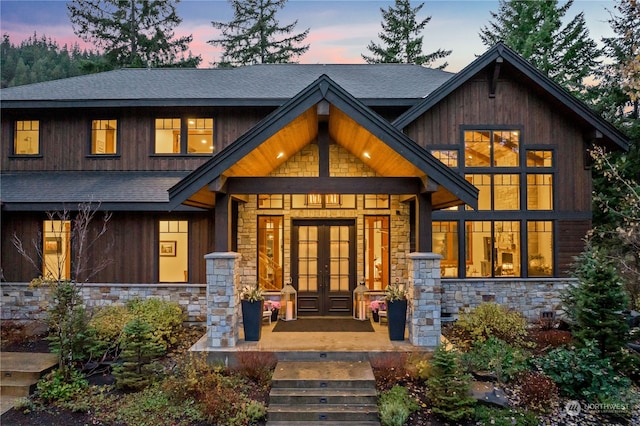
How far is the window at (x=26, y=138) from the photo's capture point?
35.8 ft

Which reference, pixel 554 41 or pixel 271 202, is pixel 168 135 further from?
pixel 554 41

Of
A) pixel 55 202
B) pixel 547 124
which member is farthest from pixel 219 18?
pixel 547 124

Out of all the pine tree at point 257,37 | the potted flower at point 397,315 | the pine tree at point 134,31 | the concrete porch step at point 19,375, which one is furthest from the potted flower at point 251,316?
the pine tree at point 257,37

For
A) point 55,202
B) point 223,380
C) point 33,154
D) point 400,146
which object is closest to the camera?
point 223,380

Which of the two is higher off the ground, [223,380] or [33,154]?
[33,154]

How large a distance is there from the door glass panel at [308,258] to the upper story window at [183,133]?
3.97 meters

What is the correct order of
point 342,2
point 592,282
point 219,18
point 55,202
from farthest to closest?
point 219,18, point 342,2, point 55,202, point 592,282

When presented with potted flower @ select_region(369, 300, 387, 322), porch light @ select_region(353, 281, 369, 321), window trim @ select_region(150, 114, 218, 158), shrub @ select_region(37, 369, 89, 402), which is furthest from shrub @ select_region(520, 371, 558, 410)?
window trim @ select_region(150, 114, 218, 158)

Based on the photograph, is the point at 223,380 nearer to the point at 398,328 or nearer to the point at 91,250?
the point at 398,328

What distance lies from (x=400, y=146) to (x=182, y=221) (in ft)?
19.9

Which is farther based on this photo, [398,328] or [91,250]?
[91,250]

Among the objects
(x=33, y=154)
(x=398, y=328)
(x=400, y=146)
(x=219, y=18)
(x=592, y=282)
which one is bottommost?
(x=398, y=328)

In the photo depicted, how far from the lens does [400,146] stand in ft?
20.8

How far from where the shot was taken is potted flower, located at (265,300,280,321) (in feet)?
27.6
